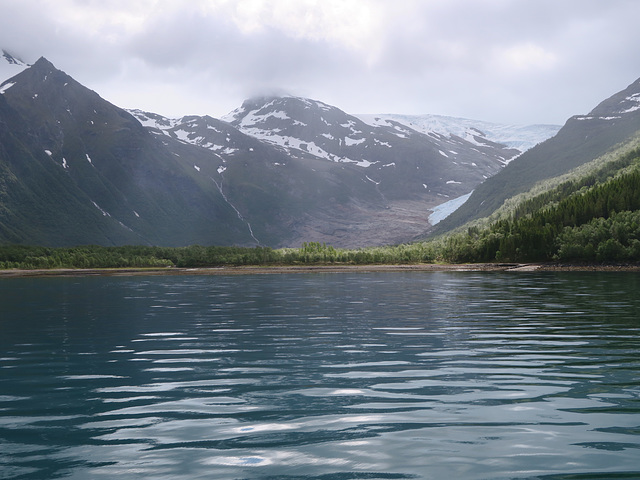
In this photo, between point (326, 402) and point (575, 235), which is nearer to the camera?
point (326, 402)

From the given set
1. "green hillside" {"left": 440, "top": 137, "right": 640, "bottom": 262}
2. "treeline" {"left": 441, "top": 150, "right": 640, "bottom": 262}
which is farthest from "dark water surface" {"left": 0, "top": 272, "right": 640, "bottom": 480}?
"green hillside" {"left": 440, "top": 137, "right": 640, "bottom": 262}

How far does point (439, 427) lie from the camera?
46.9 ft

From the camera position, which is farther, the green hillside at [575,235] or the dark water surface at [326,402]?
the green hillside at [575,235]

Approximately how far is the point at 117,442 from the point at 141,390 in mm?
6010

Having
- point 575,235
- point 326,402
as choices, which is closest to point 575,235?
point 575,235

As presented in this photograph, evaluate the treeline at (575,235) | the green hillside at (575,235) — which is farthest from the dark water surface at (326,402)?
the green hillside at (575,235)

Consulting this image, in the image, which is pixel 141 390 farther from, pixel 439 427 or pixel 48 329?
pixel 48 329

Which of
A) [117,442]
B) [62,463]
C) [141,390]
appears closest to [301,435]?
[117,442]

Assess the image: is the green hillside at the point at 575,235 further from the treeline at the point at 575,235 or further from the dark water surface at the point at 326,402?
the dark water surface at the point at 326,402

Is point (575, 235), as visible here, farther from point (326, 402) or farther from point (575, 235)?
point (326, 402)

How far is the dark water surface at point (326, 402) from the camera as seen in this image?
11977mm

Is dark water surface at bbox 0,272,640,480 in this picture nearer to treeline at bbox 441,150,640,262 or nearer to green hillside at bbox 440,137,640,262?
treeline at bbox 441,150,640,262

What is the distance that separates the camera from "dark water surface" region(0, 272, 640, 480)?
12.0 meters

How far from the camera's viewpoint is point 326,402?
17031 mm
